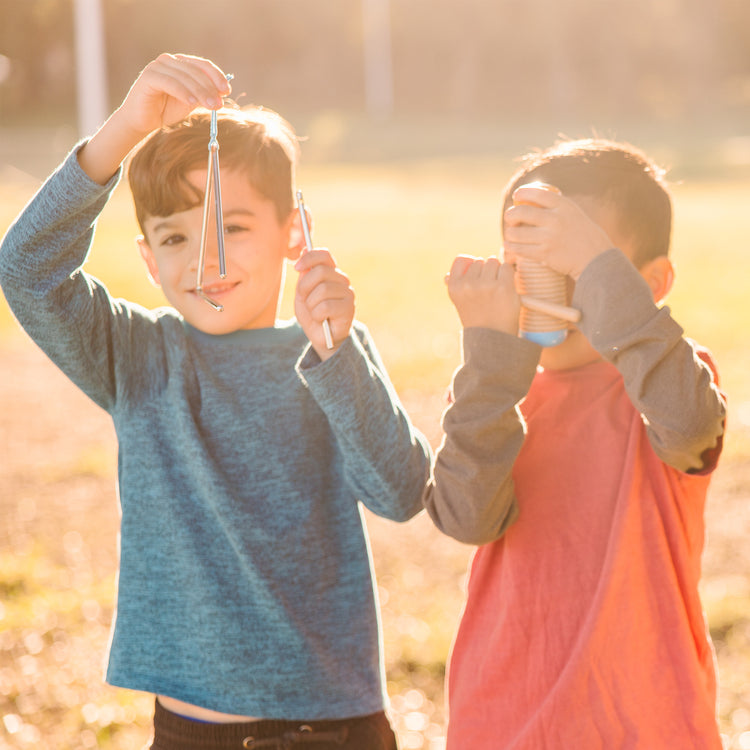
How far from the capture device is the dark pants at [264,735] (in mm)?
1983

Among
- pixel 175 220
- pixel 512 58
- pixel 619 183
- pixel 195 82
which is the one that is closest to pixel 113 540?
pixel 175 220

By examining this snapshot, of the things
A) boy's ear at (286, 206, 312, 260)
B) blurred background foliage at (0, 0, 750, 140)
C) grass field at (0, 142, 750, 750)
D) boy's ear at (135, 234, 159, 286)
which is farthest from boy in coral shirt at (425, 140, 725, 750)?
blurred background foliage at (0, 0, 750, 140)

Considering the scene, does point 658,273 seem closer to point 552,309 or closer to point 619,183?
→ point 619,183

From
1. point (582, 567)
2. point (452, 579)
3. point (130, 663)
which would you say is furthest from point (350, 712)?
point (452, 579)

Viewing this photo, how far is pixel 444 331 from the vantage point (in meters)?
9.41

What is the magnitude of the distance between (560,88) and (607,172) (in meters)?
39.0

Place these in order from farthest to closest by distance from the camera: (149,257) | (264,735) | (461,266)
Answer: (149,257) < (264,735) < (461,266)

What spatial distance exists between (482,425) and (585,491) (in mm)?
259

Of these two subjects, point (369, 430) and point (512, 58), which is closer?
point (369, 430)

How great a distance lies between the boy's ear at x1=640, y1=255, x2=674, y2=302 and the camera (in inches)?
75.6

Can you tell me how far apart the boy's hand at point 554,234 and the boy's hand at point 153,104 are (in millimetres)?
526

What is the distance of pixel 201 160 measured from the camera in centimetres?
204

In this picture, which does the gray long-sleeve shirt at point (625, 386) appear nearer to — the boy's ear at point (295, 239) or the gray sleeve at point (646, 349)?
the gray sleeve at point (646, 349)

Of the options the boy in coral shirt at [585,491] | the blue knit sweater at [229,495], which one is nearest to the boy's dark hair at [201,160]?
the blue knit sweater at [229,495]
